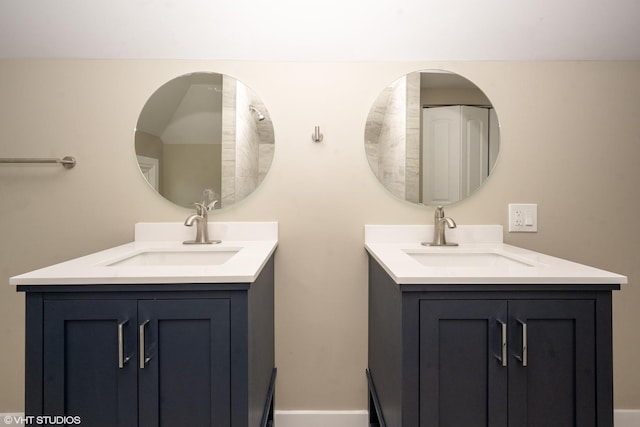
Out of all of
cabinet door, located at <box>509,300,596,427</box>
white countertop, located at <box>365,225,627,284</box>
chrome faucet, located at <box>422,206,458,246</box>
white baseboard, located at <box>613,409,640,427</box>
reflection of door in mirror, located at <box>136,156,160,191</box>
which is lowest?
white baseboard, located at <box>613,409,640,427</box>

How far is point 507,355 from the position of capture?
0.92 meters

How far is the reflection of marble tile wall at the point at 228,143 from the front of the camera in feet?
5.24

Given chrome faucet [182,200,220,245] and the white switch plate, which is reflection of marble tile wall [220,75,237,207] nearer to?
chrome faucet [182,200,220,245]

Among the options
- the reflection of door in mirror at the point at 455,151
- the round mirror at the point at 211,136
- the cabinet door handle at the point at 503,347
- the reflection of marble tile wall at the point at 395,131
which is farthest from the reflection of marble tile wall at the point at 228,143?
the cabinet door handle at the point at 503,347

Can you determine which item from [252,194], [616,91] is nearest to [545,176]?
[616,91]

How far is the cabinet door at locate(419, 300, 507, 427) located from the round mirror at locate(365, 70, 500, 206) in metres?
0.76

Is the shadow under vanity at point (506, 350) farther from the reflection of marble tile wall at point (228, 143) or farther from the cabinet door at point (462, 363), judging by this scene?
the reflection of marble tile wall at point (228, 143)

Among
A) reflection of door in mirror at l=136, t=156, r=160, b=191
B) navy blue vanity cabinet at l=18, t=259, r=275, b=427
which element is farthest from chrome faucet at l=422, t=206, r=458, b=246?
reflection of door in mirror at l=136, t=156, r=160, b=191

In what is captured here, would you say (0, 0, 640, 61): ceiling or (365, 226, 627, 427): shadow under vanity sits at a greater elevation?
(0, 0, 640, 61): ceiling

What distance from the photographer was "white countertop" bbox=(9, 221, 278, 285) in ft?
2.91

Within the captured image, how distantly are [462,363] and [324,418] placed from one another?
93 cm

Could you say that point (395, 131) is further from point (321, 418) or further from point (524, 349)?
point (321, 418)

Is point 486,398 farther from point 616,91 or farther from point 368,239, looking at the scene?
point 616,91

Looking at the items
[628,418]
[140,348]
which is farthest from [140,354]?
[628,418]
